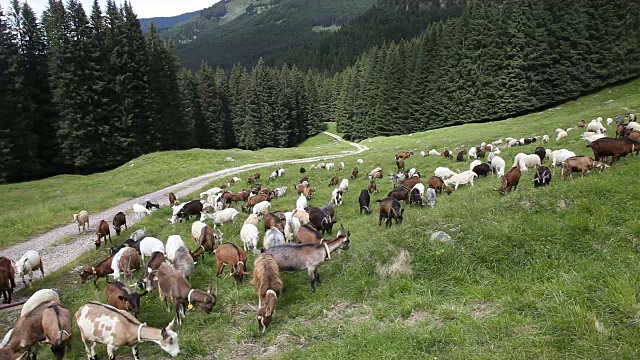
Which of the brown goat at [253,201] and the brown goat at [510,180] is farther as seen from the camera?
the brown goat at [253,201]

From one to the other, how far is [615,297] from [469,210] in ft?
17.2

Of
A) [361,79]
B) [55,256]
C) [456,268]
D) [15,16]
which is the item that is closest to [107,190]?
[55,256]

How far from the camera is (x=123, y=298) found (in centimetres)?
1054

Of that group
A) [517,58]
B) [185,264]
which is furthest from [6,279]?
[517,58]

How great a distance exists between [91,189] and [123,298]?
1321 inches

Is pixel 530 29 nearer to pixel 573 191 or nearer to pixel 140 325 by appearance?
pixel 573 191

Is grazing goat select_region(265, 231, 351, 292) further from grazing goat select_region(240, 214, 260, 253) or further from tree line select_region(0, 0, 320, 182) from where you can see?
tree line select_region(0, 0, 320, 182)

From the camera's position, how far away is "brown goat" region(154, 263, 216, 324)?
424 inches

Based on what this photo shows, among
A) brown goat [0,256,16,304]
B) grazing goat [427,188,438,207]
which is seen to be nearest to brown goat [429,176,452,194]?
grazing goat [427,188,438,207]

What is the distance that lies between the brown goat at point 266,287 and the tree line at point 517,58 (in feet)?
229

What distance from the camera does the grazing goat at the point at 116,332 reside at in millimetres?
8805

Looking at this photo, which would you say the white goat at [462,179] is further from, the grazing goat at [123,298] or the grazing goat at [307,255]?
the grazing goat at [123,298]

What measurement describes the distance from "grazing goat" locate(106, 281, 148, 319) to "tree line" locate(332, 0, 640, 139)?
72.5 m

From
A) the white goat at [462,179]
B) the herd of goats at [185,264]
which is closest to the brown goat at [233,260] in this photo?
the herd of goats at [185,264]
